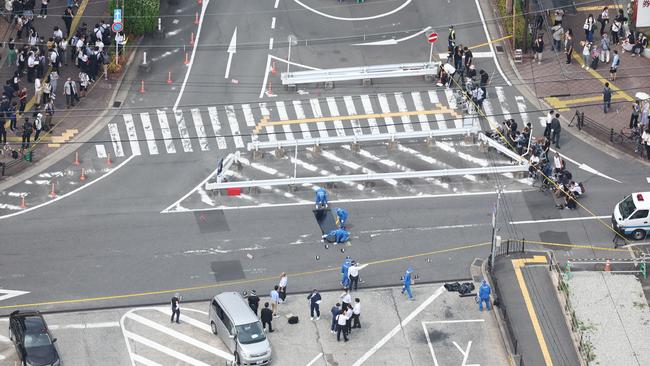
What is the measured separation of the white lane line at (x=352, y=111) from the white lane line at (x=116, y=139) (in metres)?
13.3

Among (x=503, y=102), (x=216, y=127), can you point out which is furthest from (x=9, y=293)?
(x=503, y=102)

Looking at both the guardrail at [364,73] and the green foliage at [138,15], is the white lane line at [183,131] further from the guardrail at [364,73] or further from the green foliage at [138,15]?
the green foliage at [138,15]

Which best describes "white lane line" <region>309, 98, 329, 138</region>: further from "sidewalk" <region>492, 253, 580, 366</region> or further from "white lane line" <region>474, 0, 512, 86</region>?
"sidewalk" <region>492, 253, 580, 366</region>

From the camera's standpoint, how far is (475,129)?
93.5 meters

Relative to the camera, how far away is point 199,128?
9488 centimetres

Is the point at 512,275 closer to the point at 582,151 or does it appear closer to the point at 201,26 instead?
the point at 582,151

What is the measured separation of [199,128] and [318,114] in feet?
23.0

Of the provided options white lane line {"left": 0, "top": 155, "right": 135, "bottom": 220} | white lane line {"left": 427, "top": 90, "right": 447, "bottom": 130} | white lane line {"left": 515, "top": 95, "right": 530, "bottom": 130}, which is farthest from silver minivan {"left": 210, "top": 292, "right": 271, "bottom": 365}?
white lane line {"left": 515, "top": 95, "right": 530, "bottom": 130}

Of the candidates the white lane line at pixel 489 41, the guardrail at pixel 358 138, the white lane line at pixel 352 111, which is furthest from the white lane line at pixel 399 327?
the white lane line at pixel 489 41

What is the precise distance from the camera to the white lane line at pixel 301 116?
94.5 meters

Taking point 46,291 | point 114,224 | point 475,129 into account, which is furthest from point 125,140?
point 475,129

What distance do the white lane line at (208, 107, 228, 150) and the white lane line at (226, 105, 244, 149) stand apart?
635 millimetres

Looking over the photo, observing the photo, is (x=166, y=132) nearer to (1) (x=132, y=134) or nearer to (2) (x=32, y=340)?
(1) (x=132, y=134)

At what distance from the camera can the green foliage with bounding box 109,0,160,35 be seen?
327ft
